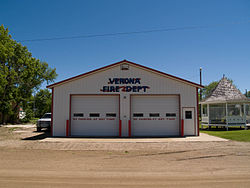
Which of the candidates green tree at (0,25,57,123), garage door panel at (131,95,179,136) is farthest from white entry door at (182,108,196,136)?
green tree at (0,25,57,123)

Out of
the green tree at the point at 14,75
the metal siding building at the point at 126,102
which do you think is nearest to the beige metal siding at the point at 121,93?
the metal siding building at the point at 126,102

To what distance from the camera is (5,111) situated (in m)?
31.3

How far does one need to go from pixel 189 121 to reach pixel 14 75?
27.3 m

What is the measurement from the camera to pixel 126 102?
1634cm

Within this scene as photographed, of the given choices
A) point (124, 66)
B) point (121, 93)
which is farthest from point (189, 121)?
point (124, 66)

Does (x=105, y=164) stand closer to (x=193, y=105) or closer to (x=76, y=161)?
(x=76, y=161)

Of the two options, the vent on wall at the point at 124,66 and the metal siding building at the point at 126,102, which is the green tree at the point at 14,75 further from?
the vent on wall at the point at 124,66

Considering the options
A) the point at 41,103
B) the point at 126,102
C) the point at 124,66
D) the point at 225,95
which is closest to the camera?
the point at 126,102

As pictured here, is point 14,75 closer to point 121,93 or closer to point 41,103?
point 41,103

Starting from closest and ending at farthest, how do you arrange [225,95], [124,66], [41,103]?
[124,66], [225,95], [41,103]

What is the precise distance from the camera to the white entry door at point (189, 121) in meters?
16.3

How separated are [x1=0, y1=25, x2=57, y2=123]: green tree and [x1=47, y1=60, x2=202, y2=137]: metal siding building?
17446 millimetres

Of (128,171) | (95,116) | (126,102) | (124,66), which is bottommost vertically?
(128,171)

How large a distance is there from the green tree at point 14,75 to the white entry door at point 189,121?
24.3 m
